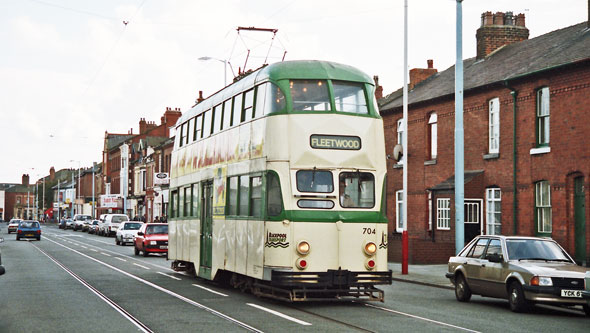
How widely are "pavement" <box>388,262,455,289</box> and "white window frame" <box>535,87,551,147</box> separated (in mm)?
5531

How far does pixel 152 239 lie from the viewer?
1421 inches

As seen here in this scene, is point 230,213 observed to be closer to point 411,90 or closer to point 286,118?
point 286,118

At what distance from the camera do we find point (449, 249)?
2953 centimetres

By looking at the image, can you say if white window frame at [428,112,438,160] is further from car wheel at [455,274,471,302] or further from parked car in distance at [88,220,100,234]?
parked car in distance at [88,220,100,234]

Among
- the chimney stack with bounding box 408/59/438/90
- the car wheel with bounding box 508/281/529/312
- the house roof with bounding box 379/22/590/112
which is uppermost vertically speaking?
the chimney stack with bounding box 408/59/438/90

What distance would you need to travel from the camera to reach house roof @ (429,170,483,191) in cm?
2944

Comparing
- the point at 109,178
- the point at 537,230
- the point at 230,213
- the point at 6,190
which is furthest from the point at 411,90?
the point at 6,190

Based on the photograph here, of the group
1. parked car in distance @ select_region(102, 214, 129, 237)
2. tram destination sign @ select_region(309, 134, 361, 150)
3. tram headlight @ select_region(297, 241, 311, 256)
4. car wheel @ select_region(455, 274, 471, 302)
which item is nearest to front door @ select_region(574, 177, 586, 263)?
car wheel @ select_region(455, 274, 471, 302)

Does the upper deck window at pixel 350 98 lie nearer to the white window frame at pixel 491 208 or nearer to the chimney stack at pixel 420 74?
the white window frame at pixel 491 208

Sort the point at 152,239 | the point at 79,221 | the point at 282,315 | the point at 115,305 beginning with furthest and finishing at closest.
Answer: the point at 79,221, the point at 152,239, the point at 115,305, the point at 282,315

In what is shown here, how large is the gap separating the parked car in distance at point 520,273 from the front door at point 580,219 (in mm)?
8748

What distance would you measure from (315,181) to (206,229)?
215 inches

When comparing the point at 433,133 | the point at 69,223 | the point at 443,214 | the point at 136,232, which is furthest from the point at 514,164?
the point at 69,223

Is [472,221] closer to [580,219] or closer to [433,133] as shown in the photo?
[433,133]
